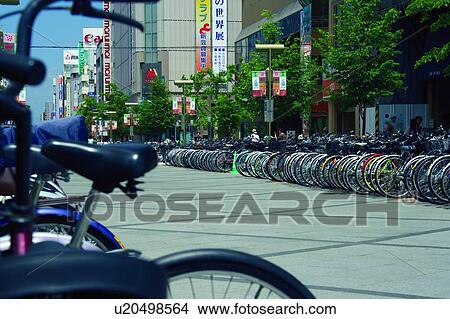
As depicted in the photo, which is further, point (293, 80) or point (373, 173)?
point (293, 80)

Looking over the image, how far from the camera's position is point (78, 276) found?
73.7 inches

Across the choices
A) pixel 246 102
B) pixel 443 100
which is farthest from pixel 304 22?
pixel 443 100

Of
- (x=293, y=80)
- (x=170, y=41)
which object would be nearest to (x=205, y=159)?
(x=293, y=80)

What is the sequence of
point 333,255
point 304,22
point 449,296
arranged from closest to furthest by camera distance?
point 449,296 → point 333,255 → point 304,22

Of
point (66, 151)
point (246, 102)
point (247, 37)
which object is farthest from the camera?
point (247, 37)

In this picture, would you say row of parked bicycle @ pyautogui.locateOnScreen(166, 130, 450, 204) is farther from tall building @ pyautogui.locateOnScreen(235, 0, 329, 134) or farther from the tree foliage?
the tree foliage

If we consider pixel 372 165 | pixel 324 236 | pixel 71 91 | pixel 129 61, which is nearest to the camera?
pixel 324 236

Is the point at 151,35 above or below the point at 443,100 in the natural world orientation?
above

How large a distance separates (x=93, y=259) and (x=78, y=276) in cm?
8

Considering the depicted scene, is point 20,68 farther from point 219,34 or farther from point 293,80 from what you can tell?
point 219,34

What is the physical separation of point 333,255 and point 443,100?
97.1ft

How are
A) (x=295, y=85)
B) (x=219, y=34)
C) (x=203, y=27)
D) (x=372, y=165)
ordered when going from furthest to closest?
(x=203, y=27) → (x=219, y=34) → (x=295, y=85) → (x=372, y=165)

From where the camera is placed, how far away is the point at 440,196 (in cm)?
1201
